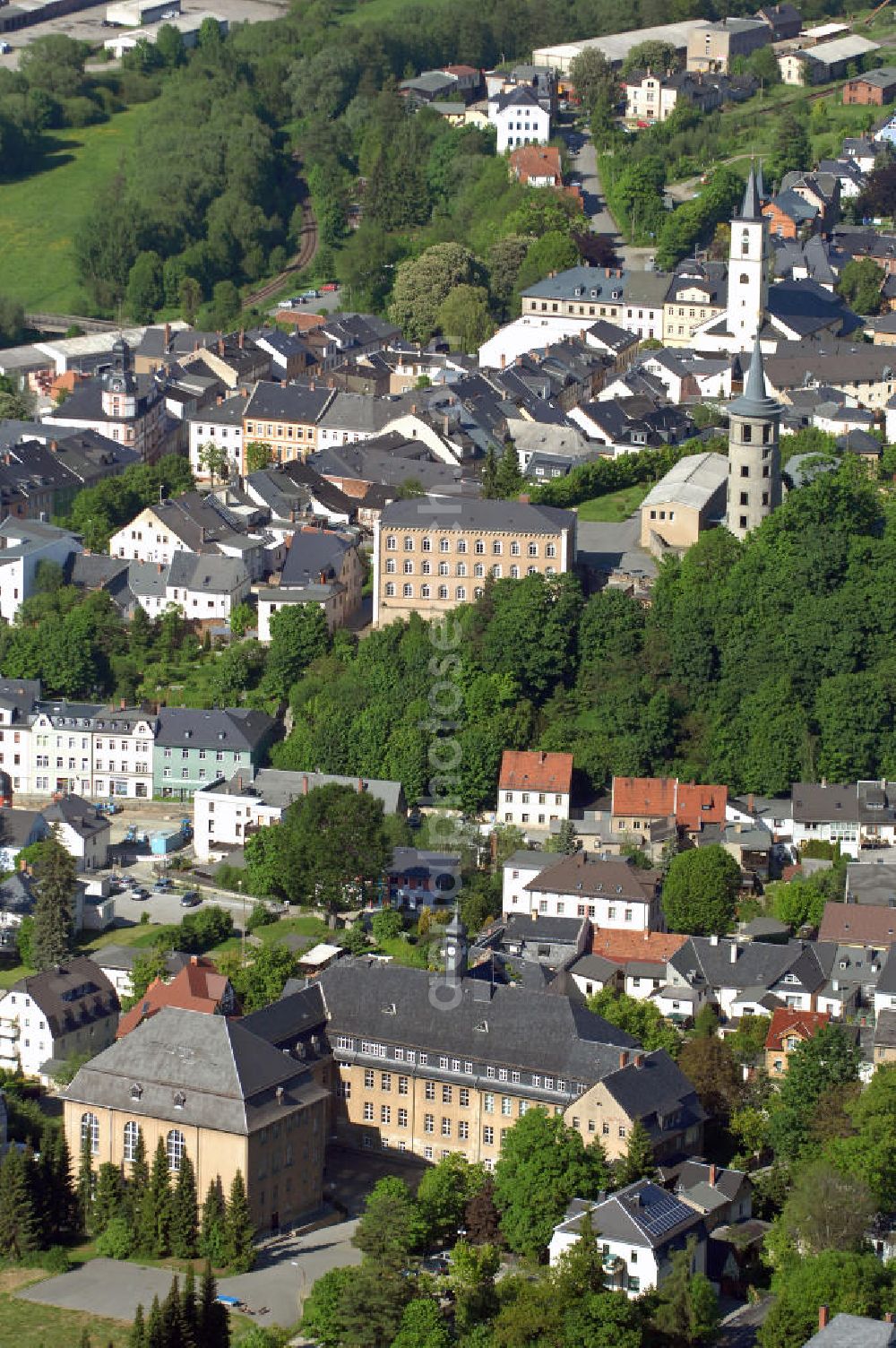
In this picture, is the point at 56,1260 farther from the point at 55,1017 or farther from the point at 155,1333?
the point at 55,1017

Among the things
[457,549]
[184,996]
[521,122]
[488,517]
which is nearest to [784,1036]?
[184,996]

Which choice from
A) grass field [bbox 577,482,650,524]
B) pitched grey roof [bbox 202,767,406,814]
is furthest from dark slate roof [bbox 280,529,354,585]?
pitched grey roof [bbox 202,767,406,814]

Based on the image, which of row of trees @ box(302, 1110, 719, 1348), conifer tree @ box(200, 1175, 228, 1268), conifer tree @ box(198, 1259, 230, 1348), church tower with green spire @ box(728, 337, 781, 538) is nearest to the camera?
row of trees @ box(302, 1110, 719, 1348)

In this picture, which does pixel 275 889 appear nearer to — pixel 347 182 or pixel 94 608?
pixel 94 608

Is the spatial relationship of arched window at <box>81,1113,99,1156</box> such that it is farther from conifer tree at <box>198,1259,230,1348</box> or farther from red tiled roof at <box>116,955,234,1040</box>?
conifer tree at <box>198,1259,230,1348</box>

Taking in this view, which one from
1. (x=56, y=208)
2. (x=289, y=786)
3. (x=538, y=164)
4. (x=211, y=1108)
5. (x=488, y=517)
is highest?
(x=538, y=164)

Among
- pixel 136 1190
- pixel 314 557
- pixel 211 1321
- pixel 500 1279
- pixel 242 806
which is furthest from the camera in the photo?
pixel 314 557

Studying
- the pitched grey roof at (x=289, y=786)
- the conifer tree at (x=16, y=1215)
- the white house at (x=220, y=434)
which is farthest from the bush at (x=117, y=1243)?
the white house at (x=220, y=434)
